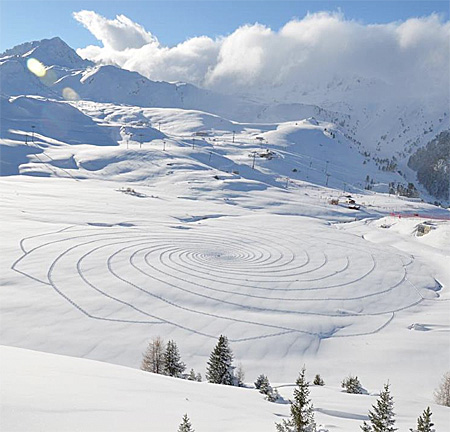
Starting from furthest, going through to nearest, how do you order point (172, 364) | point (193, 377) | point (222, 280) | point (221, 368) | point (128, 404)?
point (222, 280)
point (172, 364)
point (193, 377)
point (221, 368)
point (128, 404)

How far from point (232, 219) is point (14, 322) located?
47.9 m

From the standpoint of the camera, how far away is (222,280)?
122 ft

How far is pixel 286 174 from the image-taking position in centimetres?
15562

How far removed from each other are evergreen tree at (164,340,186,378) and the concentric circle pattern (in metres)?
5.62

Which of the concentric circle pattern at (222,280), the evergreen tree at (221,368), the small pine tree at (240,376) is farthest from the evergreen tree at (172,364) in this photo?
the concentric circle pattern at (222,280)

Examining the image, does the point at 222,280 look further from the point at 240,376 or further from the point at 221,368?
the point at 221,368

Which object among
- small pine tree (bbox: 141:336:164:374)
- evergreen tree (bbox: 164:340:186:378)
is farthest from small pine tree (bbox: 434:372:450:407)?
small pine tree (bbox: 141:336:164:374)

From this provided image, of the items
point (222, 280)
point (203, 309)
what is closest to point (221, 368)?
point (203, 309)

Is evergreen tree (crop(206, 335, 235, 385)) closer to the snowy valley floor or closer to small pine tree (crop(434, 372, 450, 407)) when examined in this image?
the snowy valley floor

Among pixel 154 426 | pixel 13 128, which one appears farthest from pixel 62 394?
pixel 13 128

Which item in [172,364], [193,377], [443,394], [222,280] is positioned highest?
[222,280]

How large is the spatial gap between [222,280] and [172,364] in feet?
52.3

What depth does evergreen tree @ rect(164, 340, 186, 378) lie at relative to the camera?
2145cm

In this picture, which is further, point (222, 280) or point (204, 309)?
point (222, 280)
